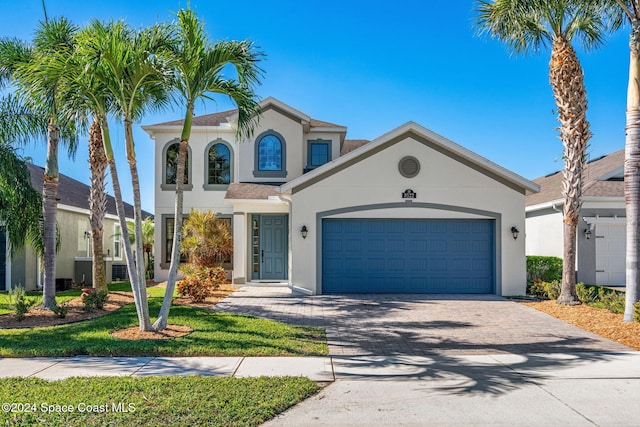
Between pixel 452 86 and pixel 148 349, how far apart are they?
Result: 15.2m

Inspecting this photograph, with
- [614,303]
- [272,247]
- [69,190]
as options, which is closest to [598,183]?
[614,303]

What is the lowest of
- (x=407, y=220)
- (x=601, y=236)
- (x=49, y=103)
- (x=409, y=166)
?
(x=601, y=236)

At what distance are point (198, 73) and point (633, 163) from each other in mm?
9579

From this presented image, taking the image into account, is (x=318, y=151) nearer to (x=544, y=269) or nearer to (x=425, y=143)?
(x=425, y=143)

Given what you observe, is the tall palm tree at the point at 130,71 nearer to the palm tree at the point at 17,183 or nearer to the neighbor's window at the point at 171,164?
the palm tree at the point at 17,183

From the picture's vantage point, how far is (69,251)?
1845 cm

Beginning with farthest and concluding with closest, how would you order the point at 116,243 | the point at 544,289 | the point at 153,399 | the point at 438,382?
the point at 116,243
the point at 544,289
the point at 438,382
the point at 153,399

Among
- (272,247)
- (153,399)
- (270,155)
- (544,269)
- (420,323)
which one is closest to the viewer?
(153,399)

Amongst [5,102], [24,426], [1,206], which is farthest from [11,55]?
[24,426]

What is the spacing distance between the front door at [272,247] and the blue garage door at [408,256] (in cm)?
270

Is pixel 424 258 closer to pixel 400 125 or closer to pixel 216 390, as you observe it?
pixel 400 125

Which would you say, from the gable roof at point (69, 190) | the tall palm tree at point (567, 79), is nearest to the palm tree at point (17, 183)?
the gable roof at point (69, 190)

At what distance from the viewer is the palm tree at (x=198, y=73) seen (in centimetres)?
816

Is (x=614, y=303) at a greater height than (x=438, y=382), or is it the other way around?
(x=614, y=303)
